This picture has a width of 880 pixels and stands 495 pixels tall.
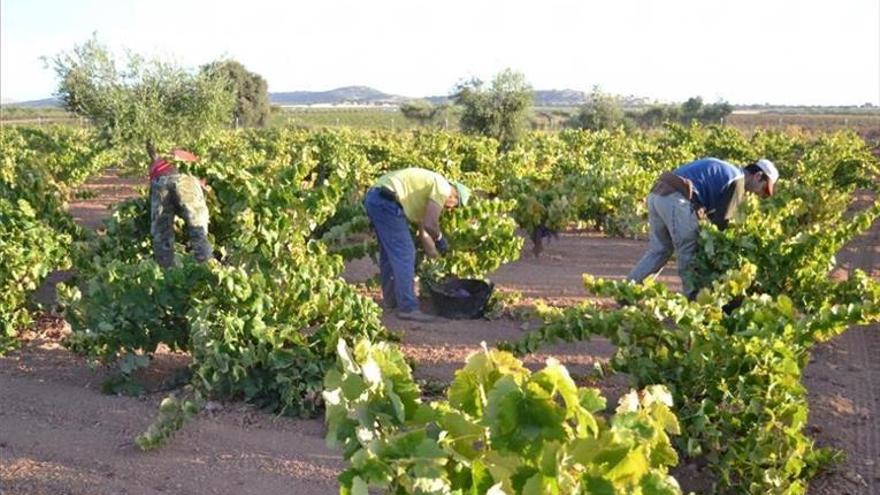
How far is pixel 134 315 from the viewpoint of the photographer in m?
5.21

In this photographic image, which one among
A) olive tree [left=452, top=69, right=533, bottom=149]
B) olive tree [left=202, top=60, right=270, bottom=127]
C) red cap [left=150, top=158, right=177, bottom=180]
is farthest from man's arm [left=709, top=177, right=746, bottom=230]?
olive tree [left=202, top=60, right=270, bottom=127]

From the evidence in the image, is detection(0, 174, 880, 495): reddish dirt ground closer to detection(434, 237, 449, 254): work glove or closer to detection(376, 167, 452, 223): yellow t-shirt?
detection(434, 237, 449, 254): work glove

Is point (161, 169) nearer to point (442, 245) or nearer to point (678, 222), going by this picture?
point (442, 245)

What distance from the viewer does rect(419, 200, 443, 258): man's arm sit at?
22.8 feet

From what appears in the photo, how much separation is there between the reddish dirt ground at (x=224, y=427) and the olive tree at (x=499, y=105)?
2485 centimetres

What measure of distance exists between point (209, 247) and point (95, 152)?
486 inches

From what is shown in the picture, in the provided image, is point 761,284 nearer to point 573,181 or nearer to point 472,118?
point 573,181

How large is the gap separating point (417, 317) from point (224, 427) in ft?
8.37

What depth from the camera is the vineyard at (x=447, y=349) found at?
82.4 inches

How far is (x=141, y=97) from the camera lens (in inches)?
768

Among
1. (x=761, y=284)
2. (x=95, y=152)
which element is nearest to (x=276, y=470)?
(x=761, y=284)

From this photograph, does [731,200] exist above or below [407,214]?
above

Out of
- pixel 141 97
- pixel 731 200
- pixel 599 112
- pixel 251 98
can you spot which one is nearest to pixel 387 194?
pixel 731 200

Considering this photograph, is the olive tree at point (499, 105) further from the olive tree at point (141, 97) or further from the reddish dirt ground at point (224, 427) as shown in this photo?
the reddish dirt ground at point (224, 427)
